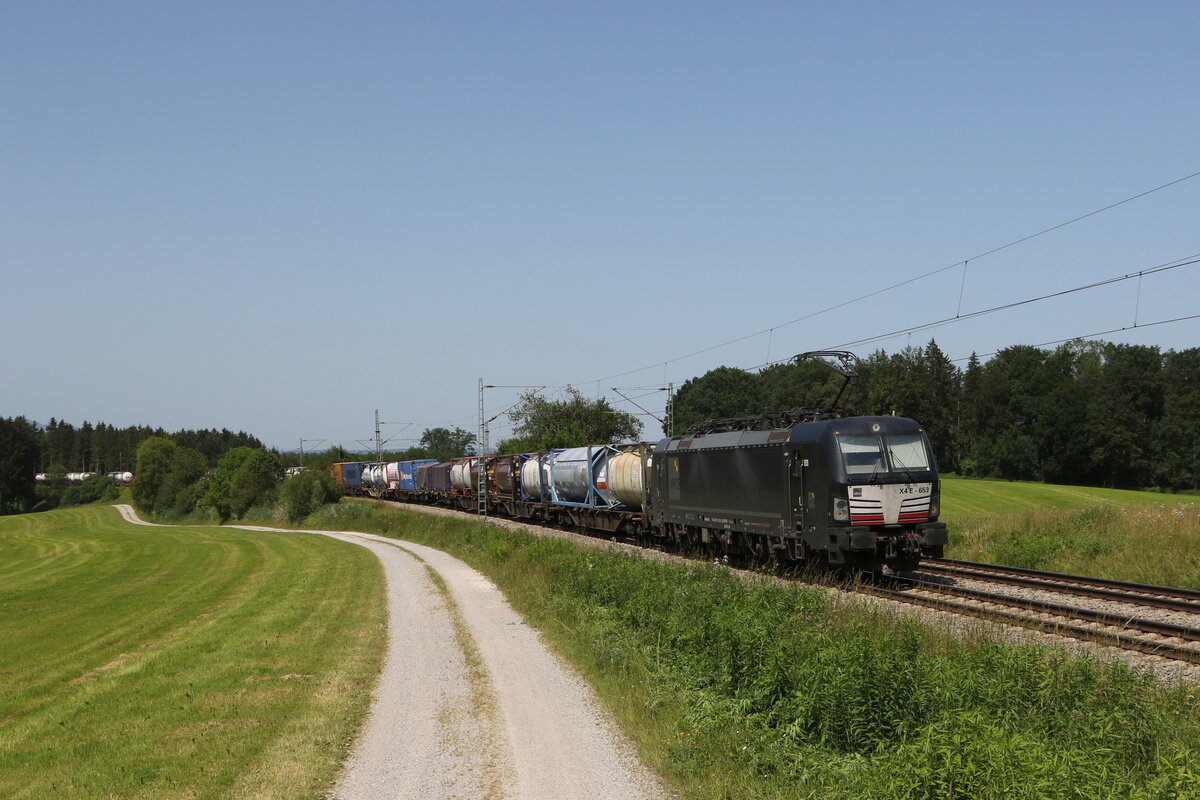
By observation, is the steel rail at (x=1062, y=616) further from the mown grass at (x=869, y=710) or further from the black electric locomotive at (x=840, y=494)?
the mown grass at (x=869, y=710)

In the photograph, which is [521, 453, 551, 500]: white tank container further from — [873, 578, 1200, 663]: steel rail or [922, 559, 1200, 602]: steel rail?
[873, 578, 1200, 663]: steel rail

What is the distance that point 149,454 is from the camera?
5625 inches

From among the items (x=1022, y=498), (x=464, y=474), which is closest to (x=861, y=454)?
(x=464, y=474)

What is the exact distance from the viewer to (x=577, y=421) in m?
95.5

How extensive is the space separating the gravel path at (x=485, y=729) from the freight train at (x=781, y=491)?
24.8 feet

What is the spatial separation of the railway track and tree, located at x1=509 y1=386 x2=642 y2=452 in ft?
218

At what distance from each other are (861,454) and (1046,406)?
88.5 metres

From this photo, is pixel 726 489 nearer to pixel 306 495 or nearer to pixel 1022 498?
pixel 1022 498

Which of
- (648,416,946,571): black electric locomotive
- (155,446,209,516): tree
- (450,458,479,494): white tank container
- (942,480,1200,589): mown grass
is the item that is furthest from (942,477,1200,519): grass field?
(155,446,209,516): tree

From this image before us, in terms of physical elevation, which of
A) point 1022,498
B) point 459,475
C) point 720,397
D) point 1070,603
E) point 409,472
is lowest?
point 1022,498

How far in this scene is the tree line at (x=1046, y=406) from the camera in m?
93.9

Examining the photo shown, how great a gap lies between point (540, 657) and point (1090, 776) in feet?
33.4

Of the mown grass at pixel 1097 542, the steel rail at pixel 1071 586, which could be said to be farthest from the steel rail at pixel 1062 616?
the mown grass at pixel 1097 542

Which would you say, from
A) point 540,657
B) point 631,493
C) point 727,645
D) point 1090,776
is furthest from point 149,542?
point 1090,776
